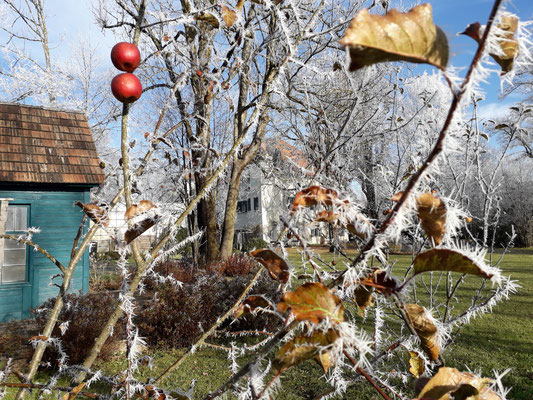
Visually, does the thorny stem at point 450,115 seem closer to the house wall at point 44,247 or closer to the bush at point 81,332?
the bush at point 81,332

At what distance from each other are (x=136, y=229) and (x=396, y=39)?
25.5 inches

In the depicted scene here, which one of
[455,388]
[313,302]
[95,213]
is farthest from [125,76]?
[455,388]

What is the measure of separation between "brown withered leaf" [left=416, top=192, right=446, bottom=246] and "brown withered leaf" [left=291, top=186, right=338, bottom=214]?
0.12 metres

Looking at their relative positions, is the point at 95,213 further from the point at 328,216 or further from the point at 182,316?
the point at 182,316

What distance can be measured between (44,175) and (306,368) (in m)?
5.90

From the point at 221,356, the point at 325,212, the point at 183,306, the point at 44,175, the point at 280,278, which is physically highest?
the point at 44,175

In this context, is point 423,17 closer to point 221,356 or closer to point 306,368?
point 306,368

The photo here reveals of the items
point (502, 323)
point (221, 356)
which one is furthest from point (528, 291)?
point (221, 356)

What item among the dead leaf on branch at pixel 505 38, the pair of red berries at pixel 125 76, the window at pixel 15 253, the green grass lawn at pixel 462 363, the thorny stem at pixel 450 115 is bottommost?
the green grass lawn at pixel 462 363

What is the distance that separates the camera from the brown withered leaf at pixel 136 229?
77cm

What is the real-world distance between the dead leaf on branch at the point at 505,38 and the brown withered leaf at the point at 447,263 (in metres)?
0.21

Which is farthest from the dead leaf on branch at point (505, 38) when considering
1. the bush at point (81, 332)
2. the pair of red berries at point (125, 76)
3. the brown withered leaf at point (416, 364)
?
the bush at point (81, 332)

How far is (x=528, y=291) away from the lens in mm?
8625

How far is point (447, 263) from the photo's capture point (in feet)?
1.40
